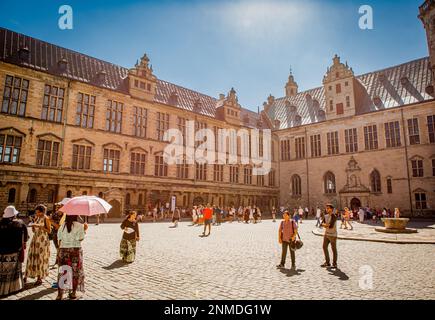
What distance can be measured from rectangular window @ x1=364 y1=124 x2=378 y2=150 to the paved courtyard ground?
101 ft

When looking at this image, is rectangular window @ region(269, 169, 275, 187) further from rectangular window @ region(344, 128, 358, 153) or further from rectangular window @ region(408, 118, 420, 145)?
rectangular window @ region(408, 118, 420, 145)

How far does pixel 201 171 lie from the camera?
1516 inches

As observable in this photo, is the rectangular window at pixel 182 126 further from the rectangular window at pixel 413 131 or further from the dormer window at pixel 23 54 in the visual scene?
the rectangular window at pixel 413 131

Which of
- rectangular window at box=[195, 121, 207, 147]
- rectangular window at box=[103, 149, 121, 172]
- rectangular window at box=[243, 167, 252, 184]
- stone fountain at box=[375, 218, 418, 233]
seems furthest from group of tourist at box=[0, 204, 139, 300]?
rectangular window at box=[243, 167, 252, 184]

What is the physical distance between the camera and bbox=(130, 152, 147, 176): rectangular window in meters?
31.5

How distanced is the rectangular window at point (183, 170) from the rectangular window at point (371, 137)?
25484 mm

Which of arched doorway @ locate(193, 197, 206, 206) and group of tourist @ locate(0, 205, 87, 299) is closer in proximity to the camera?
group of tourist @ locate(0, 205, 87, 299)

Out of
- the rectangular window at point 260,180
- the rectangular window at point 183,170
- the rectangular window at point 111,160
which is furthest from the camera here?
the rectangular window at point 260,180

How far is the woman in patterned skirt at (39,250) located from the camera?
22.8ft

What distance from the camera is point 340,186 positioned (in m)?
41.2

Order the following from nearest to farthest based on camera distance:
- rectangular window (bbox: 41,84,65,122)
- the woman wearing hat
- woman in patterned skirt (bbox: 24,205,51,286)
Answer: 1. the woman wearing hat
2. woman in patterned skirt (bbox: 24,205,51,286)
3. rectangular window (bbox: 41,84,65,122)

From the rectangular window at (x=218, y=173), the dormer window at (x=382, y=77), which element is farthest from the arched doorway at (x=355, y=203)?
the rectangular window at (x=218, y=173)

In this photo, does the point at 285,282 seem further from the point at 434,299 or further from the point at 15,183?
the point at 15,183
